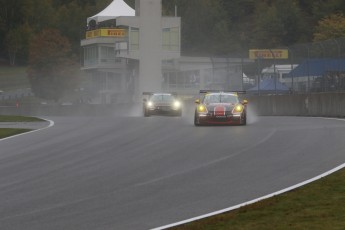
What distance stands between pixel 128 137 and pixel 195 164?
7561 mm

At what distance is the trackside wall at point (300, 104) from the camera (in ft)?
124

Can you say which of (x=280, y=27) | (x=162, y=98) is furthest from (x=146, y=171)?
(x=280, y=27)

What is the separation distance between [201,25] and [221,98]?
112 metres

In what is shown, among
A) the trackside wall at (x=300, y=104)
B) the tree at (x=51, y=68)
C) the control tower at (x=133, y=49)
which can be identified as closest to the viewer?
the trackside wall at (x=300, y=104)

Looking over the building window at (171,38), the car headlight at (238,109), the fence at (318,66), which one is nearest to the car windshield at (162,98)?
the fence at (318,66)

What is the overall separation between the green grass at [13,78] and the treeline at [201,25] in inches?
112

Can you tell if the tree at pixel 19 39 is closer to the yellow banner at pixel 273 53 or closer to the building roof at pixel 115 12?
the building roof at pixel 115 12

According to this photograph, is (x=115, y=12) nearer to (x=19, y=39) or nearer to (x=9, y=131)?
(x=19, y=39)

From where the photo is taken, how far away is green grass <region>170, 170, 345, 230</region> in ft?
37.7

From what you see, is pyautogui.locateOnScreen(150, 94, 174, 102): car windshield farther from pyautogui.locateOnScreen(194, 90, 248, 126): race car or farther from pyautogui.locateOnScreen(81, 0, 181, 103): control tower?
pyautogui.locateOnScreen(81, 0, 181, 103): control tower

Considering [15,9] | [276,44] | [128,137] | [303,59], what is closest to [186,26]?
[276,44]

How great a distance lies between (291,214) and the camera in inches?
484

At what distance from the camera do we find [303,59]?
1702 inches

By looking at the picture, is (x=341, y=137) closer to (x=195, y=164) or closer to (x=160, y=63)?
(x=195, y=164)
